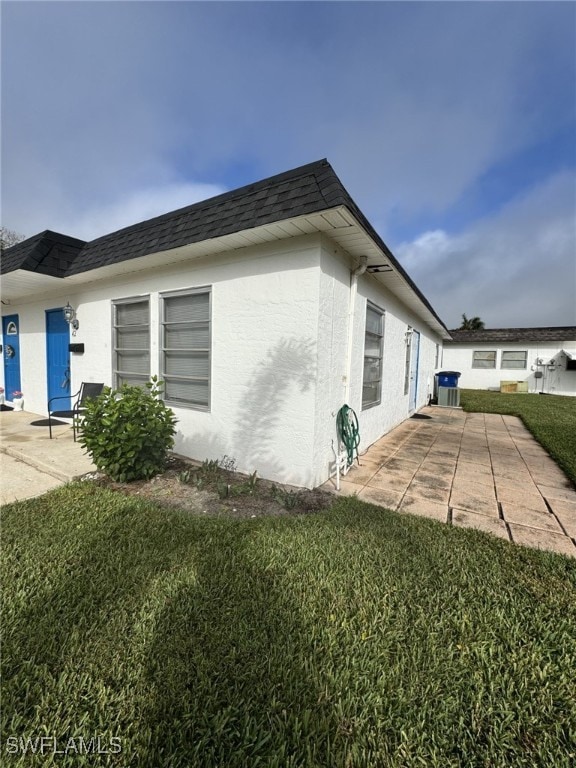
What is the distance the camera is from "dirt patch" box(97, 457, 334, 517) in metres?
3.21

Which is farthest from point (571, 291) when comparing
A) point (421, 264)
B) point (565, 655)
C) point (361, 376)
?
point (565, 655)

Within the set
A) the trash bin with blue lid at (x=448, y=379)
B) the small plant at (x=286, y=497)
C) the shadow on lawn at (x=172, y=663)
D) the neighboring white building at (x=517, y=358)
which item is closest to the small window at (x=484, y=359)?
the neighboring white building at (x=517, y=358)

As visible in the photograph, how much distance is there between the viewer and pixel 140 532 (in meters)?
2.67

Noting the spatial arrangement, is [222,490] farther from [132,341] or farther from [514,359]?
[514,359]

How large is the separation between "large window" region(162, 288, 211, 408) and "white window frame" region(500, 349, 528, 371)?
20314 millimetres

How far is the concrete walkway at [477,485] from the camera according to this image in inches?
117

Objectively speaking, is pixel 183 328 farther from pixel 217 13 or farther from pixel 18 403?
pixel 18 403

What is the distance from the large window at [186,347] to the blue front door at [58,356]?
3.37m

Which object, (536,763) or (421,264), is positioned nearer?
(536,763)

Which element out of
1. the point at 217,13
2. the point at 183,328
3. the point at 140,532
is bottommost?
the point at 140,532

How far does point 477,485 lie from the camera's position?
3938 millimetres

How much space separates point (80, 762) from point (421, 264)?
4943 cm

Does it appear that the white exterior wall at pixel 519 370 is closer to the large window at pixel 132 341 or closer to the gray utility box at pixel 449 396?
the gray utility box at pixel 449 396

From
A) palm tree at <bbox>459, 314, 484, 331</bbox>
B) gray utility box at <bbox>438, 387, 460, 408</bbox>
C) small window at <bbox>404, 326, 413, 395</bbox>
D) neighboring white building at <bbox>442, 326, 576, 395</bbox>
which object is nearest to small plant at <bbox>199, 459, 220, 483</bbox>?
small window at <bbox>404, 326, 413, 395</bbox>
